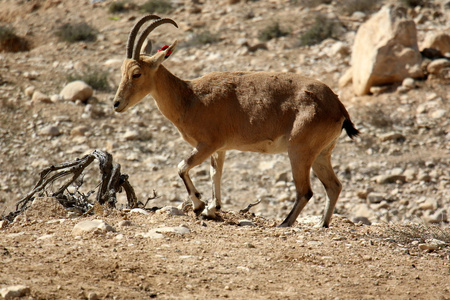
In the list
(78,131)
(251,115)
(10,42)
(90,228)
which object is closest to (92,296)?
(90,228)

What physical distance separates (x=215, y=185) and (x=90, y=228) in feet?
8.21

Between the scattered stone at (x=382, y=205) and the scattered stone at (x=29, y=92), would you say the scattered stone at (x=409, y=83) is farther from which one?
the scattered stone at (x=29, y=92)

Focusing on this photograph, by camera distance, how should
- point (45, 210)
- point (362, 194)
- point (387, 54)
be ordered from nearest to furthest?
point (45, 210)
point (362, 194)
point (387, 54)

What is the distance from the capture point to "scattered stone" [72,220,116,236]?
572 cm

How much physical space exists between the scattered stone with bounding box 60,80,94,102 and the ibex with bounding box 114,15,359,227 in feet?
23.4

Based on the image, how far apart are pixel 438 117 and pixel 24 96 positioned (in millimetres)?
10430

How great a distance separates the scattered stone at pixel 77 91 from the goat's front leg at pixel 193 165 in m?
8.01

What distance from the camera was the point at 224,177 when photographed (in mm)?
12133

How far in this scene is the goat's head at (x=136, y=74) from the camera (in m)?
7.50

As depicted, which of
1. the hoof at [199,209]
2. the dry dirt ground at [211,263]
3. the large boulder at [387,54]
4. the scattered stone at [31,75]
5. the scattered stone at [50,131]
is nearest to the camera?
the dry dirt ground at [211,263]

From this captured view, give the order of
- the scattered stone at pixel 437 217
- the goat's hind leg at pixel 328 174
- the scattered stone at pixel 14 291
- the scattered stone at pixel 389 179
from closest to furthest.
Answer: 1. the scattered stone at pixel 14 291
2. the goat's hind leg at pixel 328 174
3. the scattered stone at pixel 437 217
4. the scattered stone at pixel 389 179

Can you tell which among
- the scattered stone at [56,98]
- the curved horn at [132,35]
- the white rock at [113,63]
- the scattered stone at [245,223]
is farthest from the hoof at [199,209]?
the white rock at [113,63]

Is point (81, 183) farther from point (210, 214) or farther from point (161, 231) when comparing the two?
point (161, 231)

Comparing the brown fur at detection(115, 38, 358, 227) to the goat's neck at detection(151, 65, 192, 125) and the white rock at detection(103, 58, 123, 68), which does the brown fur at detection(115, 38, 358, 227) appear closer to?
Result: the goat's neck at detection(151, 65, 192, 125)
